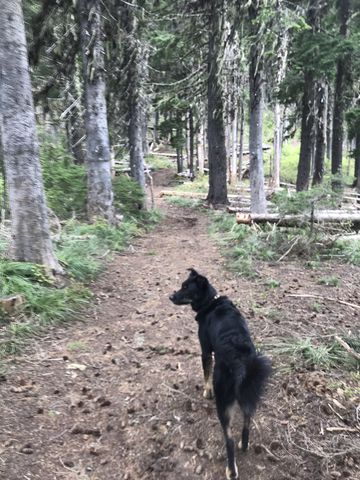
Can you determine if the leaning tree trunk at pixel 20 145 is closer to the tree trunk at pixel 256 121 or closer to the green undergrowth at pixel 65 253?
the green undergrowth at pixel 65 253

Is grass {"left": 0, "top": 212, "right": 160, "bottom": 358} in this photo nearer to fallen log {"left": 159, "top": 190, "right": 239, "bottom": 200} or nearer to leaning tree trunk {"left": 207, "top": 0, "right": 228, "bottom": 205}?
leaning tree trunk {"left": 207, "top": 0, "right": 228, "bottom": 205}

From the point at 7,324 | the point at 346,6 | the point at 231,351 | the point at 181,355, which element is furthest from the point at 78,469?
the point at 346,6

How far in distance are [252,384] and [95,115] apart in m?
9.53

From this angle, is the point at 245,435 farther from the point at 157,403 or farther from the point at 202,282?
the point at 202,282

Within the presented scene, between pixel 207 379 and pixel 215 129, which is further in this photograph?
pixel 215 129

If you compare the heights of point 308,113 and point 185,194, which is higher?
point 308,113

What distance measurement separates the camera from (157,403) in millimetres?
4465

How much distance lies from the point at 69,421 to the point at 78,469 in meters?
0.66

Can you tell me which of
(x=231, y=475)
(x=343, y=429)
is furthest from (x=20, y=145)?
(x=343, y=429)

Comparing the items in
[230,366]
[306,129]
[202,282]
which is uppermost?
[306,129]

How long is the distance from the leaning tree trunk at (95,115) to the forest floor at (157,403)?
4877 mm

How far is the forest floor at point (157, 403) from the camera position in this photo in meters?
3.56

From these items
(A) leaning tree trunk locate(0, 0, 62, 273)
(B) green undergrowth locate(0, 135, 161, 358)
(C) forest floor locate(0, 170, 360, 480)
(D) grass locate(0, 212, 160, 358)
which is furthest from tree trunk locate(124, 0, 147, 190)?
(C) forest floor locate(0, 170, 360, 480)

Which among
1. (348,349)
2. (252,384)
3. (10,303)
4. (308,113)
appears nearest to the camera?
(252,384)
